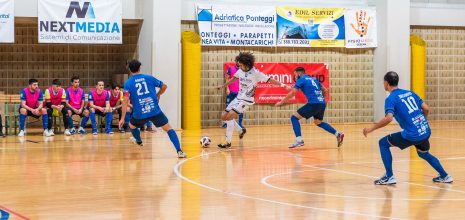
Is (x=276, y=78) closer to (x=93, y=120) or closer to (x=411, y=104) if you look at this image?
(x=93, y=120)

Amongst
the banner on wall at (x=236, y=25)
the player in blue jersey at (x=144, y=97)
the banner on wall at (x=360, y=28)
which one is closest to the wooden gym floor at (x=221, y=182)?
the player in blue jersey at (x=144, y=97)

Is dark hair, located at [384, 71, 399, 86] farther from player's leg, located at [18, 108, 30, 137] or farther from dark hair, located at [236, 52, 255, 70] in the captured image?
player's leg, located at [18, 108, 30, 137]

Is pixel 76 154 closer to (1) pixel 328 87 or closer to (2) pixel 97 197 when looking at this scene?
(2) pixel 97 197

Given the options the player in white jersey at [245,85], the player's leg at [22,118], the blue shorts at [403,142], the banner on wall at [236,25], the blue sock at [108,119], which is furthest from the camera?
the banner on wall at [236,25]

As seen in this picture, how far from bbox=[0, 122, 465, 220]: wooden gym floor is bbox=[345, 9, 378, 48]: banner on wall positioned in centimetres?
800

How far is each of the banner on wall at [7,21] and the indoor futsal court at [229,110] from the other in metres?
0.04

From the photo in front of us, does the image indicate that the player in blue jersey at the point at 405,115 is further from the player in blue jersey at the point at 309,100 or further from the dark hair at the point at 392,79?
the player in blue jersey at the point at 309,100

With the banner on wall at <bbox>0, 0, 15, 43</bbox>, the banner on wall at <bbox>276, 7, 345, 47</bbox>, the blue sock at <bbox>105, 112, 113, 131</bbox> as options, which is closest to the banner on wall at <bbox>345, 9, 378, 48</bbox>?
the banner on wall at <bbox>276, 7, 345, 47</bbox>

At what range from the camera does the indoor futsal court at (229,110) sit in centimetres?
934

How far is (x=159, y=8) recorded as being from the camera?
22.0 meters

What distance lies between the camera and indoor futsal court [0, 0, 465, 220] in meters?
9.34

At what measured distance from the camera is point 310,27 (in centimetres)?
2433

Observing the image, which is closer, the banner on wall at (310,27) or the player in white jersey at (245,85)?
the player in white jersey at (245,85)

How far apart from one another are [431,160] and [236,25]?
13.6 m
